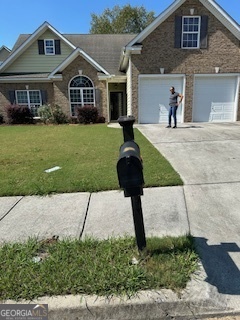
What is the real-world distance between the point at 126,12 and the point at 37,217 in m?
41.8

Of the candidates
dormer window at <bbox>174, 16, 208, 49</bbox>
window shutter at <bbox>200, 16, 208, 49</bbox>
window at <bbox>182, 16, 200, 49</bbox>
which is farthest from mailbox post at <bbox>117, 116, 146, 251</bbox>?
window shutter at <bbox>200, 16, 208, 49</bbox>

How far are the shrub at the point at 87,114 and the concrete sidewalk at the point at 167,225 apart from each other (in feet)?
35.6

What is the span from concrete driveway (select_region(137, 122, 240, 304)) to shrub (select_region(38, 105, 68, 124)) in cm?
986

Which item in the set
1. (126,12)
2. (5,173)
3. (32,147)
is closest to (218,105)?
(32,147)

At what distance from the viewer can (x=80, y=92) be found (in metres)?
16.2

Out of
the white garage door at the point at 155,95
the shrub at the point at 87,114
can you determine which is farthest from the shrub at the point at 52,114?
the white garage door at the point at 155,95

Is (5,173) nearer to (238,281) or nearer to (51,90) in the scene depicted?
(238,281)

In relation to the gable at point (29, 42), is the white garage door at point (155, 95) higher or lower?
lower

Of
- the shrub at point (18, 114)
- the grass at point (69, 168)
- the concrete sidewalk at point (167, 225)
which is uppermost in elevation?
the shrub at point (18, 114)

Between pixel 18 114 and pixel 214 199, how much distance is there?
Result: 15.2m

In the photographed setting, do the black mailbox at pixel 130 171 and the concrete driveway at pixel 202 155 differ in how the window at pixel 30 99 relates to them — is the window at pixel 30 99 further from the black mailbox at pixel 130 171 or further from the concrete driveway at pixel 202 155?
the black mailbox at pixel 130 171

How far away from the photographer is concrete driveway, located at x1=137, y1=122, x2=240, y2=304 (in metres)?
2.38

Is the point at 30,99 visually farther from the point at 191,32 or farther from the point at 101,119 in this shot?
the point at 191,32

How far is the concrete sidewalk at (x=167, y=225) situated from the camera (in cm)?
199
